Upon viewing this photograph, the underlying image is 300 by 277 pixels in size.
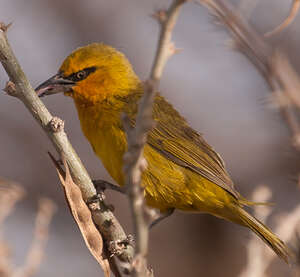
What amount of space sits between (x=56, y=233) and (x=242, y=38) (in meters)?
7.47

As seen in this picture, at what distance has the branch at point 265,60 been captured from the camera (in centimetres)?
165

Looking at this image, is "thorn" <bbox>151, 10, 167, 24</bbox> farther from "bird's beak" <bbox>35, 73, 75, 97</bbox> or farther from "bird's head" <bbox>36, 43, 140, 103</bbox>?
"bird's beak" <bbox>35, 73, 75, 97</bbox>

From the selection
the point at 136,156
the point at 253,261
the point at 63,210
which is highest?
the point at 63,210

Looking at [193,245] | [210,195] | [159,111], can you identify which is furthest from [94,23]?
[210,195]

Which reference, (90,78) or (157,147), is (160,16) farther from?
(90,78)

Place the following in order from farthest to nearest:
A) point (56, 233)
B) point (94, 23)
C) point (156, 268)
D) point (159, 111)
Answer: point (94, 23) → point (56, 233) → point (156, 268) → point (159, 111)

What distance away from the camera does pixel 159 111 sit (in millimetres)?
5352

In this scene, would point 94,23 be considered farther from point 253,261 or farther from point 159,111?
point 253,261

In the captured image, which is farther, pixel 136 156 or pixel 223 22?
pixel 223 22

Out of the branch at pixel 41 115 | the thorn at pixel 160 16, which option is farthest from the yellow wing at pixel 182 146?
the thorn at pixel 160 16

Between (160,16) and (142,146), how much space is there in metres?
0.43

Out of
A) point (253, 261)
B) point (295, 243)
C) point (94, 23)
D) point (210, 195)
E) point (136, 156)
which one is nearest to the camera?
point (295, 243)

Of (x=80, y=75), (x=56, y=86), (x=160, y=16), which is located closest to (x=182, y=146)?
(x=80, y=75)

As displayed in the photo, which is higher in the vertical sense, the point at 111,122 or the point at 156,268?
the point at 111,122
